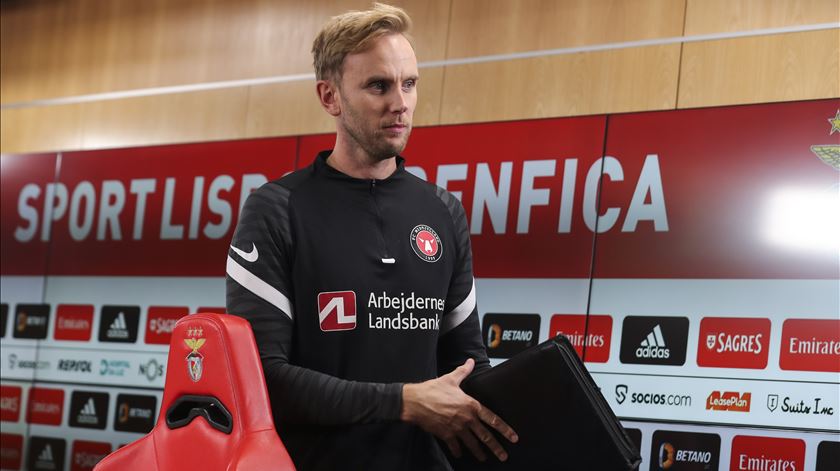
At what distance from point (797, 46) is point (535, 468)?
2.04 metres

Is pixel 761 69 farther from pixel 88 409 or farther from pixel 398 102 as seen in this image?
pixel 88 409

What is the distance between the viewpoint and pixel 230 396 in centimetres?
157

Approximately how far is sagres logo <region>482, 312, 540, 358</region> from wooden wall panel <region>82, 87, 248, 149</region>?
138 centimetres

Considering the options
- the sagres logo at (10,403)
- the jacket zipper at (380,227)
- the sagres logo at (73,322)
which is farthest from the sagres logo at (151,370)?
the jacket zipper at (380,227)

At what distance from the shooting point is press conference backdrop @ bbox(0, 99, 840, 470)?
3.09 metres

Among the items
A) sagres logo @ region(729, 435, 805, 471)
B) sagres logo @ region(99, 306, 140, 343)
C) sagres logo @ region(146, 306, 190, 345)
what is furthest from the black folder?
sagres logo @ region(99, 306, 140, 343)

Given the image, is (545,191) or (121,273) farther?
(121,273)

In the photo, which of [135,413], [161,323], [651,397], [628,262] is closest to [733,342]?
[651,397]

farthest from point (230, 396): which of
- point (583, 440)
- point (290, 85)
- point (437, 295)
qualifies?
point (290, 85)

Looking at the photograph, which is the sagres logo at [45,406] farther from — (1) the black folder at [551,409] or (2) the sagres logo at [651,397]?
(1) the black folder at [551,409]

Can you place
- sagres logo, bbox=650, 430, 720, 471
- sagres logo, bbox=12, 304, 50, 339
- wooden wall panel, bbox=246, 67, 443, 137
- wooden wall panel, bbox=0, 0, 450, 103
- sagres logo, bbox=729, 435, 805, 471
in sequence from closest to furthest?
sagres logo, bbox=729, 435, 805, 471
sagres logo, bbox=650, 430, 720, 471
wooden wall panel, bbox=246, 67, 443, 137
wooden wall panel, bbox=0, 0, 450, 103
sagres logo, bbox=12, 304, 50, 339

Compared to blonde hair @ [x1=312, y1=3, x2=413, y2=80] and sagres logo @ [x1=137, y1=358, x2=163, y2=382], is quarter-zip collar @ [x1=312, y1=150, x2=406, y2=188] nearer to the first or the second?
Answer: blonde hair @ [x1=312, y1=3, x2=413, y2=80]

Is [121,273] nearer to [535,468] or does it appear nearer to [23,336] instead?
[23,336]

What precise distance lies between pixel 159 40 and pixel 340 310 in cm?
327
